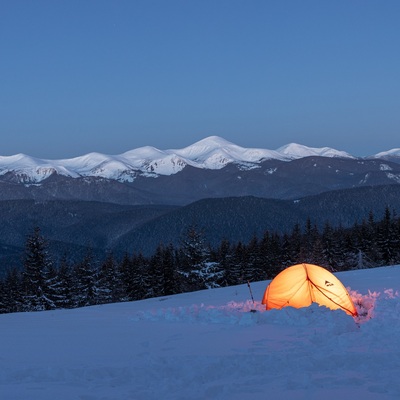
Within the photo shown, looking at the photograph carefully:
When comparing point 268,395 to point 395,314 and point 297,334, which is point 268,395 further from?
point 395,314

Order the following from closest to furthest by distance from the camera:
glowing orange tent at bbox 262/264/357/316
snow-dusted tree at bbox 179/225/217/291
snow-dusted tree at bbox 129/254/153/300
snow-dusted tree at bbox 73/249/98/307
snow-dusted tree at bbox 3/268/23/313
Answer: glowing orange tent at bbox 262/264/357/316
snow-dusted tree at bbox 179/225/217/291
snow-dusted tree at bbox 73/249/98/307
snow-dusted tree at bbox 3/268/23/313
snow-dusted tree at bbox 129/254/153/300

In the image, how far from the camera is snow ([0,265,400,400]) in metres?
6.56

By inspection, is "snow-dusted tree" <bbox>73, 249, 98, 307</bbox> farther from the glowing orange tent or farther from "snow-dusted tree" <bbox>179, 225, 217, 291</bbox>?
the glowing orange tent

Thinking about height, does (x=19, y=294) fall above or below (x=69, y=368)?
below

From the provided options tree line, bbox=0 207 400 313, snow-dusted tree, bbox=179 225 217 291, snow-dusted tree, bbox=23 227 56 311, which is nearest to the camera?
snow-dusted tree, bbox=23 227 56 311

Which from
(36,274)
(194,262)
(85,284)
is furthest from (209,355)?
(85,284)

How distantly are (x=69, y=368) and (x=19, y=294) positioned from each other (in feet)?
140

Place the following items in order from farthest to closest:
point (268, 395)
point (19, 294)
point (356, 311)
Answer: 1. point (19, 294)
2. point (356, 311)
3. point (268, 395)

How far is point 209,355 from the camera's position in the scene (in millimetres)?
8594

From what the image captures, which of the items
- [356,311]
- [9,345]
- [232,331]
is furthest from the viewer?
[356,311]

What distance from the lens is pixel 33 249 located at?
4044 cm

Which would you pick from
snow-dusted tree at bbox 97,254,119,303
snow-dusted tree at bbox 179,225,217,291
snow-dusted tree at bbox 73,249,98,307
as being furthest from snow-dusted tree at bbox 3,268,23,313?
snow-dusted tree at bbox 179,225,217,291

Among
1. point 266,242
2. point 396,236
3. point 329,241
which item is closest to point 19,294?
point 266,242

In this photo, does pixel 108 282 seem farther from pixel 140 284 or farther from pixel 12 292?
pixel 12 292
